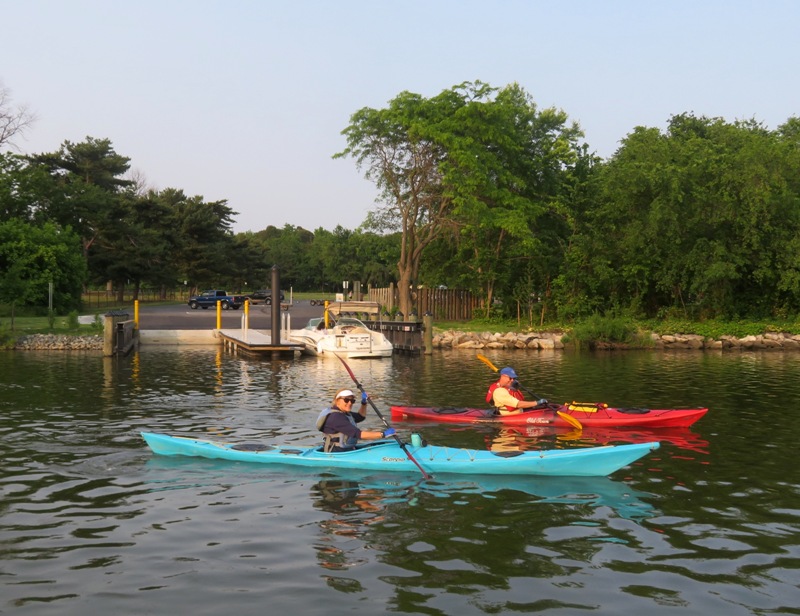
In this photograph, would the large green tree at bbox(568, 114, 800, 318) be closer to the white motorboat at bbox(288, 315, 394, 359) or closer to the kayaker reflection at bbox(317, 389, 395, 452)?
the white motorboat at bbox(288, 315, 394, 359)

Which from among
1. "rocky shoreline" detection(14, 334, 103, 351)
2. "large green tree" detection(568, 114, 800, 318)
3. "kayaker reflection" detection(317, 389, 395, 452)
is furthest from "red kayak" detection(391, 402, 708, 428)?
"large green tree" detection(568, 114, 800, 318)

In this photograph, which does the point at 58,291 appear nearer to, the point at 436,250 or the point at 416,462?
the point at 436,250

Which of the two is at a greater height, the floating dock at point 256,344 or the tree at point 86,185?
the tree at point 86,185

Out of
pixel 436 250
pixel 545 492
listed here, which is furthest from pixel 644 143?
pixel 545 492

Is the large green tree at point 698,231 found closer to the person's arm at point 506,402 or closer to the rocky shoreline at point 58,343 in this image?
the rocky shoreline at point 58,343

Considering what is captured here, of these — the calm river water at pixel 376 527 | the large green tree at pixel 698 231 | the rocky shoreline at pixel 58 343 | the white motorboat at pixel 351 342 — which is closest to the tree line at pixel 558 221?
the large green tree at pixel 698 231

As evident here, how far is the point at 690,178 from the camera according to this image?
44781 mm

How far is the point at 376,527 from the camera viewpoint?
33.0 feet

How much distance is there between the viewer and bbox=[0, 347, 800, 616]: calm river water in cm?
769

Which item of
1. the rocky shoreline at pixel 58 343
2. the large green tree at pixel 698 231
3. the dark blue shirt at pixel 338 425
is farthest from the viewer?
the large green tree at pixel 698 231

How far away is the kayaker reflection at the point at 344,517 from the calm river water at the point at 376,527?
0.04 m

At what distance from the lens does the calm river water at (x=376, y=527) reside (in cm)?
769

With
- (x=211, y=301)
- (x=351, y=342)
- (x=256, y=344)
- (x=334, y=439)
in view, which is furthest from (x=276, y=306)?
(x=211, y=301)

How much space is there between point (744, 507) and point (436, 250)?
4110 centimetres
